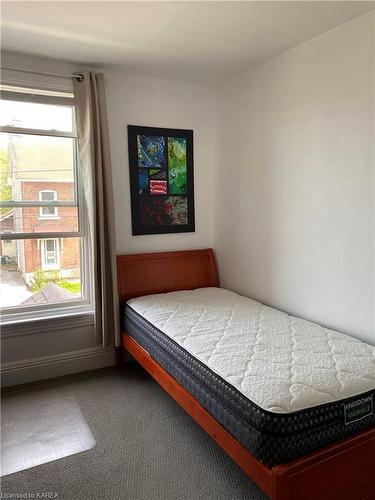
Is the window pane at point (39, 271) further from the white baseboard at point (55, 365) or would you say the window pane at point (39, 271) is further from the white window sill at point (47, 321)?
the white baseboard at point (55, 365)

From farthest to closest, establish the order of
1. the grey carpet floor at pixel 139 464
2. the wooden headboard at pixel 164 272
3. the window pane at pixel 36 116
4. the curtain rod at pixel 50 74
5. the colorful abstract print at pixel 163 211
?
the colorful abstract print at pixel 163 211 → the wooden headboard at pixel 164 272 → the window pane at pixel 36 116 → the curtain rod at pixel 50 74 → the grey carpet floor at pixel 139 464

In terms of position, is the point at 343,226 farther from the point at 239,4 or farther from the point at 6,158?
the point at 6,158

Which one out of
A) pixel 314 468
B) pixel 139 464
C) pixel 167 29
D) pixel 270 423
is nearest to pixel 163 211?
pixel 167 29

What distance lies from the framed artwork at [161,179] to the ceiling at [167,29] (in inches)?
22.5

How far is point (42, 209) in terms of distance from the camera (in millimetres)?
2988

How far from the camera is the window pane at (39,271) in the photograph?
2.91 m

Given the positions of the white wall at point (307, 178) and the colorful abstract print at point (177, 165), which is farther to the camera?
the colorful abstract print at point (177, 165)

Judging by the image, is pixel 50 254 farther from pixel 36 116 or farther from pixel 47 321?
pixel 36 116

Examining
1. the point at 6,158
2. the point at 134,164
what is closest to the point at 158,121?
the point at 134,164

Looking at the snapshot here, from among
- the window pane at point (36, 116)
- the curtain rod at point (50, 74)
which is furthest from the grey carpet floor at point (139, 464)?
the curtain rod at point (50, 74)

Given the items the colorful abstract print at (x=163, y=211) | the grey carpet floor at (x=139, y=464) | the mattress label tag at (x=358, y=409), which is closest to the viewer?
the mattress label tag at (x=358, y=409)

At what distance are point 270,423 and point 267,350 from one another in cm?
60

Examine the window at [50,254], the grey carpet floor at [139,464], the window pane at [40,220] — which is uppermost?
the window pane at [40,220]

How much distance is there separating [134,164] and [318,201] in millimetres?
1508
